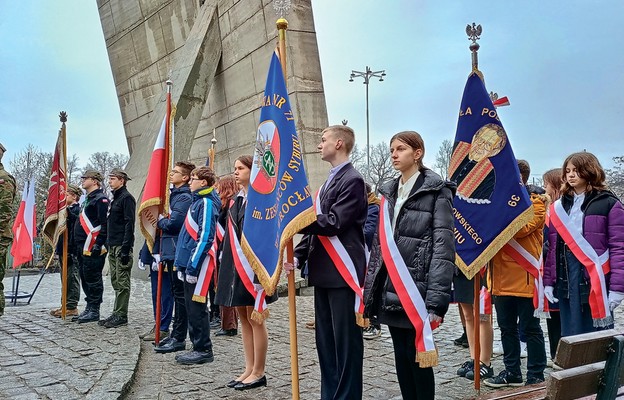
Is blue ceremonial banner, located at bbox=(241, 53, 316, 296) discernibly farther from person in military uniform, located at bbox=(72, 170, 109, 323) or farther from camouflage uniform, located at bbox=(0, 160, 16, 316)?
person in military uniform, located at bbox=(72, 170, 109, 323)

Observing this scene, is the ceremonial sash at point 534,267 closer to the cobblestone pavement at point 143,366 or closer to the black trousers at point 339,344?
the cobblestone pavement at point 143,366

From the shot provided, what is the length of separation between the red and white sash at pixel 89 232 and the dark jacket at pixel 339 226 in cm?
490

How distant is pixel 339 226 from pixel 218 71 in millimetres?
10584

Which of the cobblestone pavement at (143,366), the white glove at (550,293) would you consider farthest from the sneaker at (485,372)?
the white glove at (550,293)

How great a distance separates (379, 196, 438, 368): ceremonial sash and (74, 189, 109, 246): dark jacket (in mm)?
5669

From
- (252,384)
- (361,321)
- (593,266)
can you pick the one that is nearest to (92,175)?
(252,384)

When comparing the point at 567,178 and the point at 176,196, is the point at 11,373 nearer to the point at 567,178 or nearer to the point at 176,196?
the point at 176,196

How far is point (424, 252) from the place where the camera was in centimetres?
338

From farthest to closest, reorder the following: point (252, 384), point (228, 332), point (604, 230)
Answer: point (228, 332)
point (252, 384)
point (604, 230)

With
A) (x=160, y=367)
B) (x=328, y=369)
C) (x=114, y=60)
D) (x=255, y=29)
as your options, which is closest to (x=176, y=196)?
(x=160, y=367)

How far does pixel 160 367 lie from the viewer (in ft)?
18.3

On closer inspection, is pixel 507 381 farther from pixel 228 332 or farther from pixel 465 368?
pixel 228 332

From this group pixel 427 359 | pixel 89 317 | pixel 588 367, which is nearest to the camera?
pixel 588 367

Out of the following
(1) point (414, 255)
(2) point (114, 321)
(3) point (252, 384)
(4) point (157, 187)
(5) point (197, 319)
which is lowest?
(3) point (252, 384)
